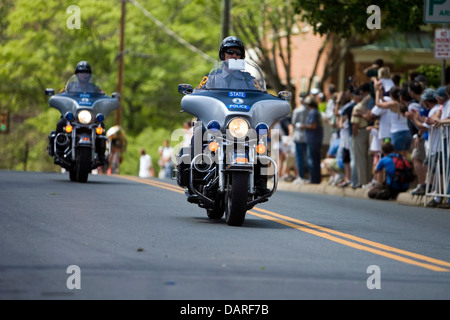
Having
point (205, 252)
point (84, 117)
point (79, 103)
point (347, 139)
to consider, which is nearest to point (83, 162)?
point (84, 117)

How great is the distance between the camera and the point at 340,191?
22672 millimetres

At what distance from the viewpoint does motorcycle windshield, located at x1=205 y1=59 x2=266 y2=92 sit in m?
12.8

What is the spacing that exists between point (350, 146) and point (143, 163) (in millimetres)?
20207

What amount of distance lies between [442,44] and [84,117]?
6375 millimetres

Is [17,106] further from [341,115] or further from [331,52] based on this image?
[341,115]

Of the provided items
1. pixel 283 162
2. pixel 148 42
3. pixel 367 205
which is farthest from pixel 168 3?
pixel 367 205

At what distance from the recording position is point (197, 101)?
12.6 m

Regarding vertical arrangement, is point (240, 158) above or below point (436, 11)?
below

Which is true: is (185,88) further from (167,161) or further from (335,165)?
(167,161)

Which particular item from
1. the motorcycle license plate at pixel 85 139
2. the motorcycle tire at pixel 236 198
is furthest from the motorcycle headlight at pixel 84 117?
the motorcycle tire at pixel 236 198

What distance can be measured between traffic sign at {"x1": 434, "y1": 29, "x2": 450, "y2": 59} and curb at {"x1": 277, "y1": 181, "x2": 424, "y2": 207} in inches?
97.0

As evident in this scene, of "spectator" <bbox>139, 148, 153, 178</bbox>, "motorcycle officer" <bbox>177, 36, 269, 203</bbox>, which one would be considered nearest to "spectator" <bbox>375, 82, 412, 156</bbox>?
"motorcycle officer" <bbox>177, 36, 269, 203</bbox>

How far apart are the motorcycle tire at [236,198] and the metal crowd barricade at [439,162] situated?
6673 millimetres

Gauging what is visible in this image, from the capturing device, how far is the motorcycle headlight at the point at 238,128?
12055mm
